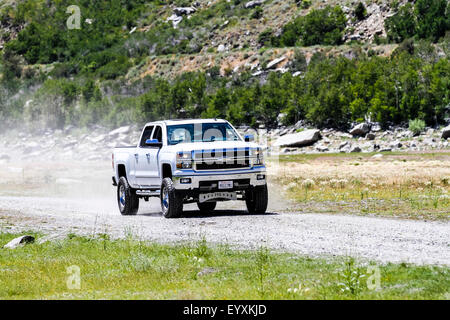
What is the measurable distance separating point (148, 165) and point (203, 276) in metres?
8.93

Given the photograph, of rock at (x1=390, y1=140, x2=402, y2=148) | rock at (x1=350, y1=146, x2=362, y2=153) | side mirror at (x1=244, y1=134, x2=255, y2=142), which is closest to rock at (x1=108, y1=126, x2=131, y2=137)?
rock at (x1=350, y1=146, x2=362, y2=153)

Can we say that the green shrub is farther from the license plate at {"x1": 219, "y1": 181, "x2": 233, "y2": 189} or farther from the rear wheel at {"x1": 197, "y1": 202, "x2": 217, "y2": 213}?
the license plate at {"x1": 219, "y1": 181, "x2": 233, "y2": 189}

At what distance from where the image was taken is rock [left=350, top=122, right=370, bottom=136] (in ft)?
241

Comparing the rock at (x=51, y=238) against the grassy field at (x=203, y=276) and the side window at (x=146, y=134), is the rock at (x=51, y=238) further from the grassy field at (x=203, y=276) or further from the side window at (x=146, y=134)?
the side window at (x=146, y=134)

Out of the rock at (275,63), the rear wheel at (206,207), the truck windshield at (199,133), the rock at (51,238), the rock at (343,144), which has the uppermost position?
the rock at (275,63)

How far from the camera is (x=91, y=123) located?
107625 mm

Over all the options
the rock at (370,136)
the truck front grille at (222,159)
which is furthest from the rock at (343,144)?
the truck front grille at (222,159)

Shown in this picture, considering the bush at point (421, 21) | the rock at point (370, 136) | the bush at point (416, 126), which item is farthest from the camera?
the bush at point (421, 21)

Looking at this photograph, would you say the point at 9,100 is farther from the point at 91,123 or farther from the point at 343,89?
the point at 343,89

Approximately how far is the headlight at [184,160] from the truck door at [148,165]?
4.47ft

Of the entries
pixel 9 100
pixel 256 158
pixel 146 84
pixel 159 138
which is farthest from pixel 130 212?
pixel 9 100

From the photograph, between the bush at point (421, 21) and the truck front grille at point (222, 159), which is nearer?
the truck front grille at point (222, 159)

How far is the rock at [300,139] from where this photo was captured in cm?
7244
